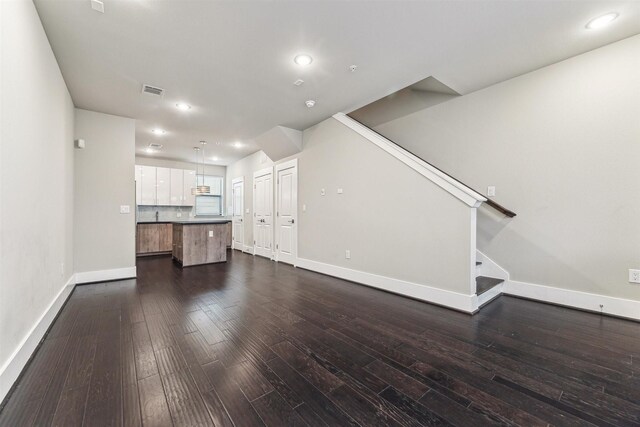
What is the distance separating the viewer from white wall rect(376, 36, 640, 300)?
8.46ft

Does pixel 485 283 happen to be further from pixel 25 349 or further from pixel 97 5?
pixel 97 5

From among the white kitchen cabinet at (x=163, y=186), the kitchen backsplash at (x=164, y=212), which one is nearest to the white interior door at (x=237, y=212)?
the kitchen backsplash at (x=164, y=212)

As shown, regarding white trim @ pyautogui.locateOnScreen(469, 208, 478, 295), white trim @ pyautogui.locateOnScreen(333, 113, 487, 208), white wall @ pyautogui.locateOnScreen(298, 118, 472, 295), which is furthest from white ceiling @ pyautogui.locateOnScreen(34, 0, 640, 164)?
white trim @ pyautogui.locateOnScreen(469, 208, 478, 295)

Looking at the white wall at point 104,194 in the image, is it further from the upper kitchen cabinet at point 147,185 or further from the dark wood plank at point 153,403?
the dark wood plank at point 153,403

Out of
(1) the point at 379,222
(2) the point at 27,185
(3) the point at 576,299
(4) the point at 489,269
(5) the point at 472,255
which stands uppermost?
(2) the point at 27,185

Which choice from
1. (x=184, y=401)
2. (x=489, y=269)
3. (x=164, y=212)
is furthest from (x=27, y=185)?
(x=164, y=212)

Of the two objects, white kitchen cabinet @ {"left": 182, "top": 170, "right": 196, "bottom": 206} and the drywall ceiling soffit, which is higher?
the drywall ceiling soffit

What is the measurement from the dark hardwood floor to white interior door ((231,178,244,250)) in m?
4.52

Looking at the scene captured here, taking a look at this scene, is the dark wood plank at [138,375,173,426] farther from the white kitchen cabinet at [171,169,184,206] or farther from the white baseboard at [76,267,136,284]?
the white kitchen cabinet at [171,169,184,206]

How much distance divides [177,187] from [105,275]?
3.92 metres

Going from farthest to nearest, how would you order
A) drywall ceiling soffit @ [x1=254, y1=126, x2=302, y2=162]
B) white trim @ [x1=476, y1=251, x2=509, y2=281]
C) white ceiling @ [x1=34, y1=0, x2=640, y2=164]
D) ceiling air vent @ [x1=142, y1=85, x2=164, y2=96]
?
drywall ceiling soffit @ [x1=254, y1=126, x2=302, y2=162], white trim @ [x1=476, y1=251, x2=509, y2=281], ceiling air vent @ [x1=142, y1=85, x2=164, y2=96], white ceiling @ [x1=34, y1=0, x2=640, y2=164]

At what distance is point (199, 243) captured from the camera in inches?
211

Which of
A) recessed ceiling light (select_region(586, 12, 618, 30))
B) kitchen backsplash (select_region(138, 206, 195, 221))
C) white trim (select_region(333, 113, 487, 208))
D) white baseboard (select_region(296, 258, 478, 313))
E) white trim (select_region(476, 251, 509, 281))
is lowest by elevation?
white baseboard (select_region(296, 258, 478, 313))

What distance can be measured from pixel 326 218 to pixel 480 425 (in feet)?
11.6
